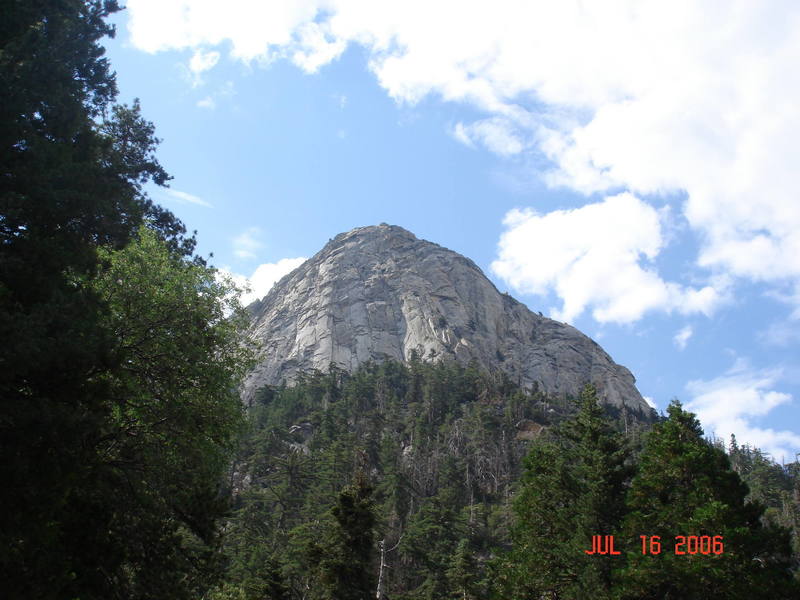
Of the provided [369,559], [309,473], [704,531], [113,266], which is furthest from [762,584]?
[309,473]

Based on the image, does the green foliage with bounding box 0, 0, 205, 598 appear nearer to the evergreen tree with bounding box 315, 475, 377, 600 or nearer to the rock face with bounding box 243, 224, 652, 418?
the evergreen tree with bounding box 315, 475, 377, 600

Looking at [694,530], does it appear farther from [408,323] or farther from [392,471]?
[408,323]

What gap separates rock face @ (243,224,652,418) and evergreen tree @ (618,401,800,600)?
9748 cm

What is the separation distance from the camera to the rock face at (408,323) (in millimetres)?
127000

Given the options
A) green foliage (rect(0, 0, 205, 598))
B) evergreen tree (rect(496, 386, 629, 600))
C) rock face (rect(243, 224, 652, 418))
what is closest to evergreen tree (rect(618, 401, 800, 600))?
evergreen tree (rect(496, 386, 629, 600))

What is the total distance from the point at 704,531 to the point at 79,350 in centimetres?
1703

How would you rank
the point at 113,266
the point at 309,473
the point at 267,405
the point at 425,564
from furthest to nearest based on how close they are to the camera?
the point at 267,405 < the point at 309,473 < the point at 425,564 < the point at 113,266

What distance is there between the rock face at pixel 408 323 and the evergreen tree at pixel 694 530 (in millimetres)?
97480

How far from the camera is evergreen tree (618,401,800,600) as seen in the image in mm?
16469

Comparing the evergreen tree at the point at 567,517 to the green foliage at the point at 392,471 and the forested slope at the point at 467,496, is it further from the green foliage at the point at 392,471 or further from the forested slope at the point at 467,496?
the green foliage at the point at 392,471

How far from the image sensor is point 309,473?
5612 centimetres

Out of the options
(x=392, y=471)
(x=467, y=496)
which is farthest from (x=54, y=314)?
(x=467, y=496)

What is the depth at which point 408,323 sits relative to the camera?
5271 inches

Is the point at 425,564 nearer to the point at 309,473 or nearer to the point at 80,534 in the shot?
the point at 309,473
